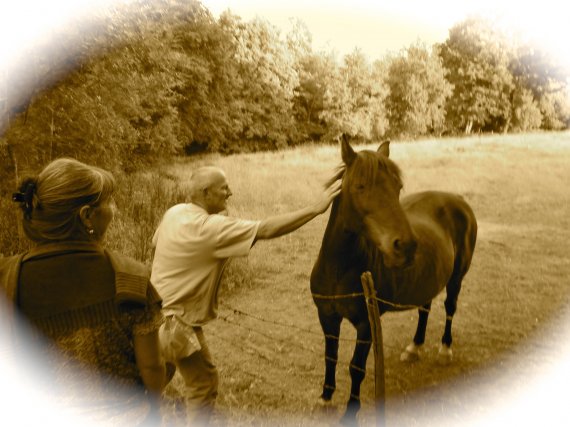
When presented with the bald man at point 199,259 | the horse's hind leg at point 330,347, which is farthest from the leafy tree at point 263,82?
the horse's hind leg at point 330,347

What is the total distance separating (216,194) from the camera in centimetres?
195

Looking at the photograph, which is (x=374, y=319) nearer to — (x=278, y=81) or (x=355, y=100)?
(x=355, y=100)

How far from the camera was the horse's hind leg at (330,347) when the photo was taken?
2473 millimetres

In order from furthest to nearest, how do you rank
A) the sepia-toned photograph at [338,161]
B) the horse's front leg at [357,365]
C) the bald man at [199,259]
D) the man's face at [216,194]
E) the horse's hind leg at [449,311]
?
1. the horse's hind leg at [449,311]
2. the sepia-toned photograph at [338,161]
3. the horse's front leg at [357,365]
4. the man's face at [216,194]
5. the bald man at [199,259]

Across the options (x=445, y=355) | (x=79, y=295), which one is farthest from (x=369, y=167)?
(x=445, y=355)

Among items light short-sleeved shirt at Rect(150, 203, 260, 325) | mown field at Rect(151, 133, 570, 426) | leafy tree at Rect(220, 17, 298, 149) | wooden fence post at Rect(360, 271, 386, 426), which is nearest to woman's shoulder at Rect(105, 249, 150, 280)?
light short-sleeved shirt at Rect(150, 203, 260, 325)

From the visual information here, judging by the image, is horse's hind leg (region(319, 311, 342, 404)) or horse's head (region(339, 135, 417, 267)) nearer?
horse's head (region(339, 135, 417, 267))

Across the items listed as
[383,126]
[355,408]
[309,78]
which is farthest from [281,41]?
[355,408]

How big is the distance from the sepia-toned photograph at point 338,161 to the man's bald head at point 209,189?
542mm

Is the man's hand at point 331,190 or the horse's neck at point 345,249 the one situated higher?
the man's hand at point 331,190

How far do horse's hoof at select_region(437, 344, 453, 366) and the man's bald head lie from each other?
1.87 m

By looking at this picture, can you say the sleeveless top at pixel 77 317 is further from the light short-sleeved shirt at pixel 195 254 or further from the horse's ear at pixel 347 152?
the horse's ear at pixel 347 152

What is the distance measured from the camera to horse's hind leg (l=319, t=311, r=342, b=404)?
247cm

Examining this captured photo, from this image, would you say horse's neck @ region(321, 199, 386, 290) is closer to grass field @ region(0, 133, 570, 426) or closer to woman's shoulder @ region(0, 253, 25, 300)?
grass field @ region(0, 133, 570, 426)
